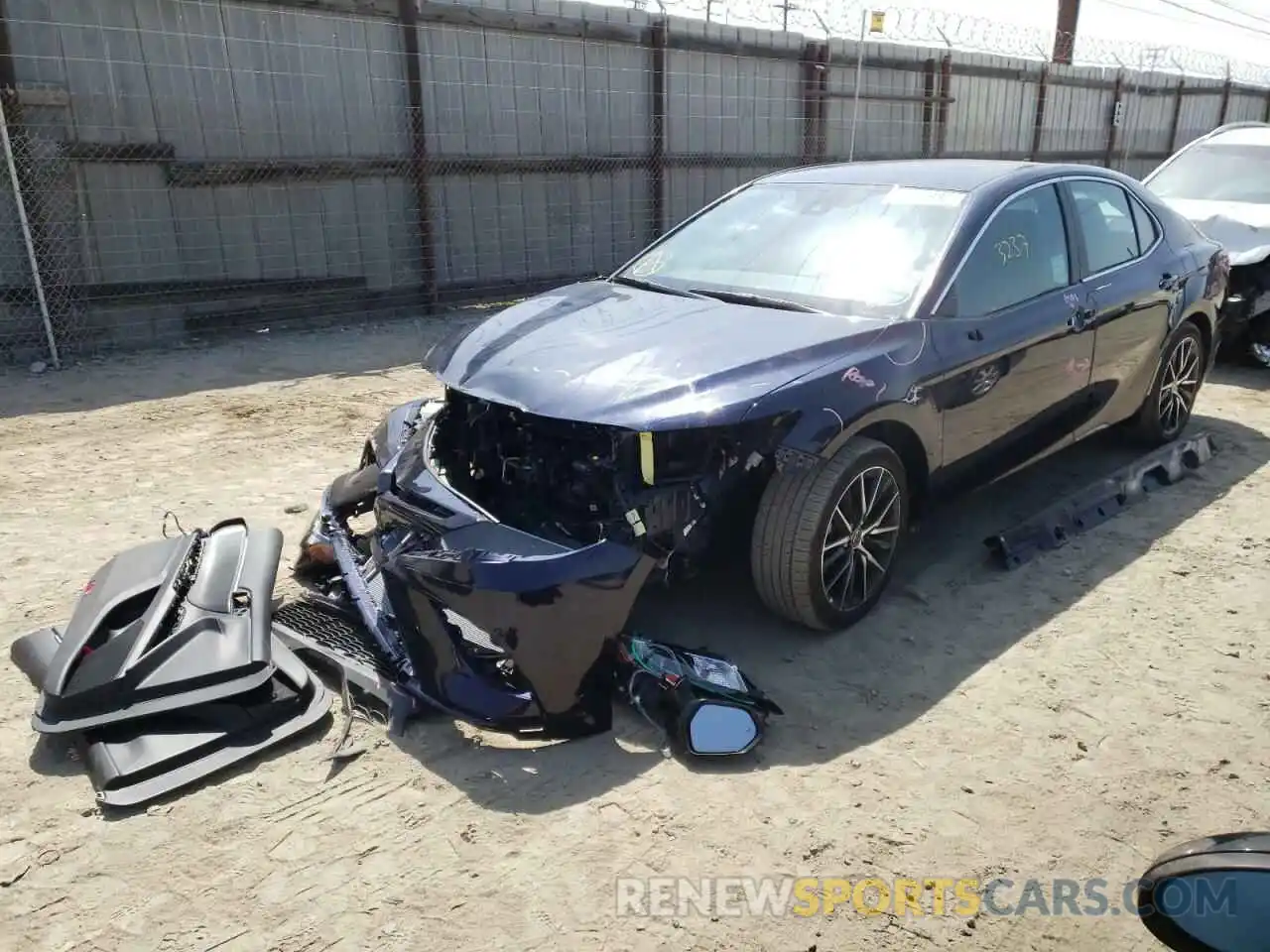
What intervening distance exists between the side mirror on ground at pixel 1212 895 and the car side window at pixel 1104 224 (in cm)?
365

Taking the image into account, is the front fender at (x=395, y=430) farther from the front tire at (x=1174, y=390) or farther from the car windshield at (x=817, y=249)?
the front tire at (x=1174, y=390)

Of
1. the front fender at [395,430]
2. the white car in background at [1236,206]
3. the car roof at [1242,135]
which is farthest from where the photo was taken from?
the car roof at [1242,135]

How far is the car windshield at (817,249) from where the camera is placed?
399cm

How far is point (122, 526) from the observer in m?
4.61

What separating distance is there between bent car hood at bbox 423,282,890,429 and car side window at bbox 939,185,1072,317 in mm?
574

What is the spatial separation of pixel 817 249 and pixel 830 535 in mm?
1369

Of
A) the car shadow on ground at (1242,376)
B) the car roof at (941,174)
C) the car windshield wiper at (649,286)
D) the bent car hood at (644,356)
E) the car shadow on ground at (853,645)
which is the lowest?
the car shadow on ground at (1242,376)

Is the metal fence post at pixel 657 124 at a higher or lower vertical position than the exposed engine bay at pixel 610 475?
higher

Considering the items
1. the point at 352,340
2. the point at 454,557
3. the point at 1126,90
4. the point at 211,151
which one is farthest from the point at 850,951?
the point at 1126,90

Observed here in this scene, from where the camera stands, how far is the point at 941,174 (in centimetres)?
453

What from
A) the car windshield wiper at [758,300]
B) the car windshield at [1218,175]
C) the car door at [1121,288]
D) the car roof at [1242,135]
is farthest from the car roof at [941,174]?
the car roof at [1242,135]

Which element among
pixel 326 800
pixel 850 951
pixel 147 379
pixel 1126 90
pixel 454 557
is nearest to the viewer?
pixel 850 951

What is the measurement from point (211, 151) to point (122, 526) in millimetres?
4652

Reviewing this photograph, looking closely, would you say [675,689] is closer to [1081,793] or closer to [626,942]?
[626,942]
